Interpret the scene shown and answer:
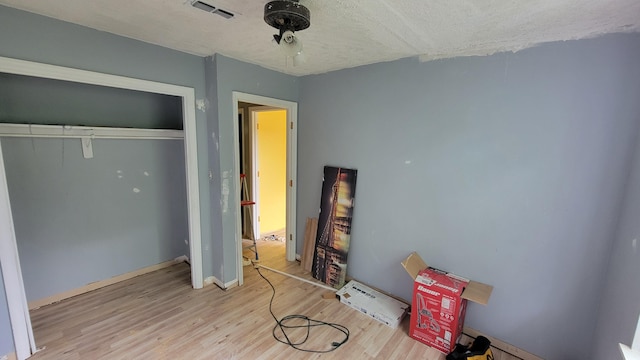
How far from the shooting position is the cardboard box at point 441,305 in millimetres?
1956

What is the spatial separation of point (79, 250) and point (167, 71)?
6.40 feet

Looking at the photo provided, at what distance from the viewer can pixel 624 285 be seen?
139cm

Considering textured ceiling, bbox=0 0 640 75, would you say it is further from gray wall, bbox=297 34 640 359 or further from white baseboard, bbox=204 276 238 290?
white baseboard, bbox=204 276 238 290

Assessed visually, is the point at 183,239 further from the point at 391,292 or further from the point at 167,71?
the point at 391,292

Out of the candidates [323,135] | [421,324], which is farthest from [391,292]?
[323,135]

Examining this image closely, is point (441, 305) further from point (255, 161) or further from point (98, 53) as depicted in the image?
point (98, 53)

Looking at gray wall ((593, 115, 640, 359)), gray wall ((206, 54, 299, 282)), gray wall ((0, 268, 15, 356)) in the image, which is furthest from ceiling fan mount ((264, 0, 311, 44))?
gray wall ((0, 268, 15, 356))

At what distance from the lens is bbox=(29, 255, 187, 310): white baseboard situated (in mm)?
2395

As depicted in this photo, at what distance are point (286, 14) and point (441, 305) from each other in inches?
87.1

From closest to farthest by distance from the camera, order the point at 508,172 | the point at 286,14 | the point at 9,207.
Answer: the point at 286,14, the point at 9,207, the point at 508,172

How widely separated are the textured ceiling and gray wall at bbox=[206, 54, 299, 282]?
0.27 meters

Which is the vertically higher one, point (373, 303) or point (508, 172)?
point (508, 172)

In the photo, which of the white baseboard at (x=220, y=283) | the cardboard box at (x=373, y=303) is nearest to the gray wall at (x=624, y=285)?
the cardboard box at (x=373, y=303)

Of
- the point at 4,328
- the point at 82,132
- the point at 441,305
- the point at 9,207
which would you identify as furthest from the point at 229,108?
the point at 441,305
